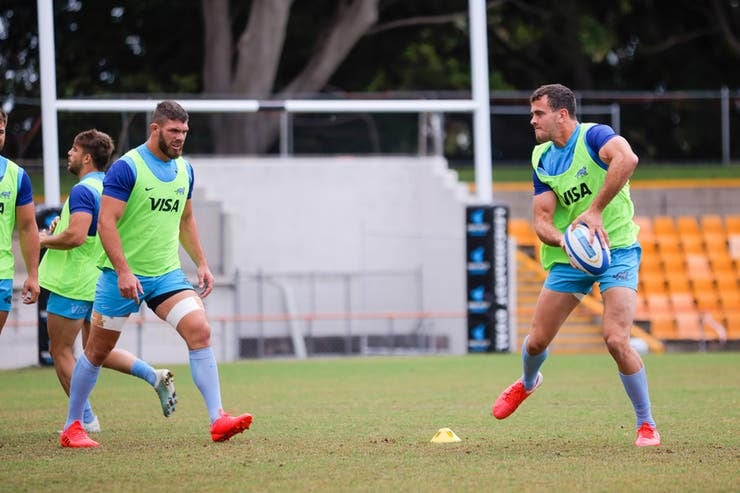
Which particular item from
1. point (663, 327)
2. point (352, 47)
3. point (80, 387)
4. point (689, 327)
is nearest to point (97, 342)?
point (80, 387)

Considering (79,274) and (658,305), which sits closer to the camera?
(79,274)

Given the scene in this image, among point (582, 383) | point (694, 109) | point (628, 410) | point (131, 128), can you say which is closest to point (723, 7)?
point (694, 109)

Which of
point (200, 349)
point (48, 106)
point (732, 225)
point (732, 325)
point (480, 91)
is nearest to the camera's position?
point (200, 349)

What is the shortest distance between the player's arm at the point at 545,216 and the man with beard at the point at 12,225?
3020 millimetres

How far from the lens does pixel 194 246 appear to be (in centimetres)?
803

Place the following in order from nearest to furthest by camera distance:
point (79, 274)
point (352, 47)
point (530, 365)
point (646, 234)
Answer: point (530, 365) < point (79, 274) < point (646, 234) < point (352, 47)

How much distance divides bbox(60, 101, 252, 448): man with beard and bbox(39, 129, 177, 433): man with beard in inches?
27.7

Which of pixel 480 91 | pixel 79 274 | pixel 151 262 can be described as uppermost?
pixel 480 91

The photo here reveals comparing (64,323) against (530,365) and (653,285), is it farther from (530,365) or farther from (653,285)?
(653,285)

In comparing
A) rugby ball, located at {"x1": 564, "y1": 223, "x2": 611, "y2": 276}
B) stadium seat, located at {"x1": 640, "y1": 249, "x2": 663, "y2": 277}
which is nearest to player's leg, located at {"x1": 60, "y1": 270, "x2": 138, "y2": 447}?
rugby ball, located at {"x1": 564, "y1": 223, "x2": 611, "y2": 276}

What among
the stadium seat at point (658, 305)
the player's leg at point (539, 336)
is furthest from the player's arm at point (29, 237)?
the stadium seat at point (658, 305)

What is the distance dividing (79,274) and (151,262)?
51.8 inches

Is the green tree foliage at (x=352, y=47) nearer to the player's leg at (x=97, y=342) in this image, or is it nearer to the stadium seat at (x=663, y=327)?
the stadium seat at (x=663, y=327)

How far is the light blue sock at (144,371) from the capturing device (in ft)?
27.3
